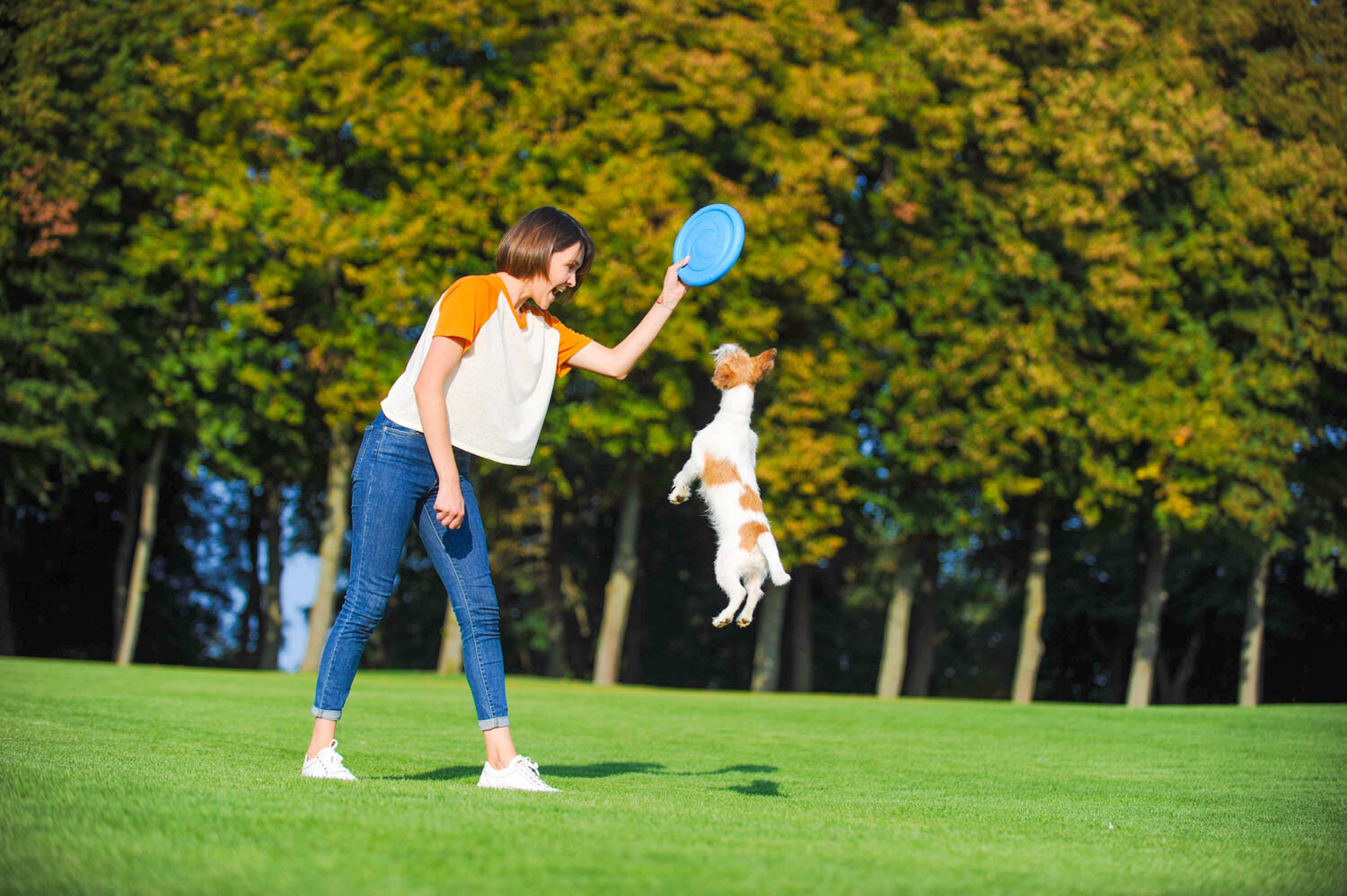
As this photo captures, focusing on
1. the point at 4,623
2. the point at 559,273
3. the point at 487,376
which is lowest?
the point at 4,623

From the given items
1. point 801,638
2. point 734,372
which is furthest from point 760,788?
point 801,638

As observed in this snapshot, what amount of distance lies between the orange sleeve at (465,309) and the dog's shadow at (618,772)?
2.23 m

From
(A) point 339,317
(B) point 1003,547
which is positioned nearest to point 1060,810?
(A) point 339,317

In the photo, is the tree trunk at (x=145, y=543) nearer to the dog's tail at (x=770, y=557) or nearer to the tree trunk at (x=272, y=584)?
the tree trunk at (x=272, y=584)

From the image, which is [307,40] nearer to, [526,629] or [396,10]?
[396,10]

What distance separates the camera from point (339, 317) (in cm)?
2309

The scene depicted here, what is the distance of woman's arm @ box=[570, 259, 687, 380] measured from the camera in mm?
6211

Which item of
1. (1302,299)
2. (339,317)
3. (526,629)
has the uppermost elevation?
(1302,299)

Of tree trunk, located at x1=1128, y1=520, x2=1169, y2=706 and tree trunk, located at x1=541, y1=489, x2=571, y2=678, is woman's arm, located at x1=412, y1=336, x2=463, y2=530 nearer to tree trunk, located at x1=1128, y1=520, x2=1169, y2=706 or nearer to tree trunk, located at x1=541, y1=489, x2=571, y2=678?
tree trunk, located at x1=1128, y1=520, x2=1169, y2=706

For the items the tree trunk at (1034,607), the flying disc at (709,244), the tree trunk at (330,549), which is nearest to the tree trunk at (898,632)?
the tree trunk at (1034,607)

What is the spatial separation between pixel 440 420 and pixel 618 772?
2887mm

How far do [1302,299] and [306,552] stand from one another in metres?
24.5

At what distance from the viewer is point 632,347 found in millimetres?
6262

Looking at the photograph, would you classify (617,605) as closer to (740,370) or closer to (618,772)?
(618,772)
